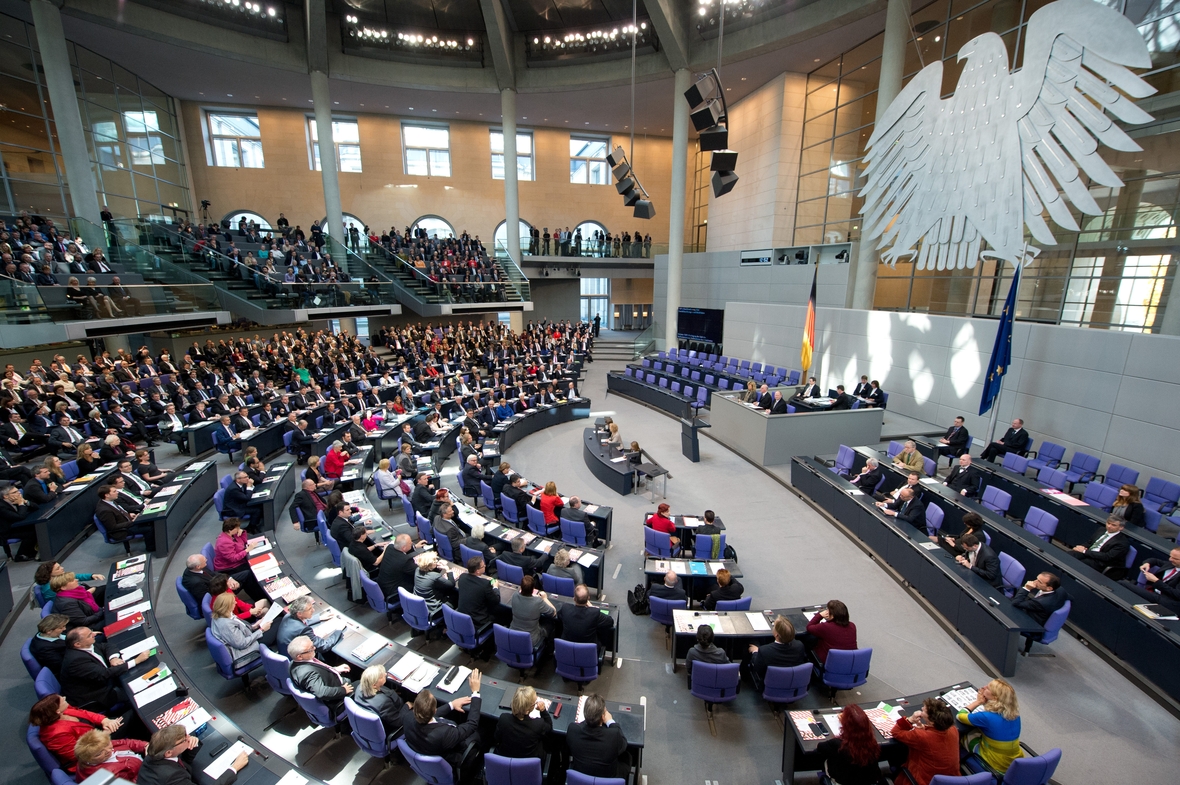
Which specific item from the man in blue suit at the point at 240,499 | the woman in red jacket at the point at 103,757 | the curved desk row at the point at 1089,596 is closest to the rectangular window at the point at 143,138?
the man in blue suit at the point at 240,499

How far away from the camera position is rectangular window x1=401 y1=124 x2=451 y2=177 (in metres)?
29.1

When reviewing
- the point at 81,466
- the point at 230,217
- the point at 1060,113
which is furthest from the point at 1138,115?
the point at 230,217

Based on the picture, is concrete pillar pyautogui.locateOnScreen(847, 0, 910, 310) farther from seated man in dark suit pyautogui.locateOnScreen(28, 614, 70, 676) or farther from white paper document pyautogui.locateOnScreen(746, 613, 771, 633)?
seated man in dark suit pyautogui.locateOnScreen(28, 614, 70, 676)

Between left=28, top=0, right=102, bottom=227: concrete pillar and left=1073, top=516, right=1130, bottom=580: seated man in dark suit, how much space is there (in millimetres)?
24219

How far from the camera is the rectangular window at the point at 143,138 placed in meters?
21.2

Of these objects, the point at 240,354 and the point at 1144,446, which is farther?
the point at 240,354

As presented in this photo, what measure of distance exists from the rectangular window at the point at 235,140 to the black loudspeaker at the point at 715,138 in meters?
26.1

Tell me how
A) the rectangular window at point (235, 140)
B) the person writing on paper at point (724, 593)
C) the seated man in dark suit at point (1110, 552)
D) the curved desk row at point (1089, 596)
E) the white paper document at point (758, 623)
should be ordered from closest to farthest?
the curved desk row at point (1089, 596) → the white paper document at point (758, 623) → the person writing on paper at point (724, 593) → the seated man in dark suit at point (1110, 552) → the rectangular window at point (235, 140)

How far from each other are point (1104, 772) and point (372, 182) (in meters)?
33.1

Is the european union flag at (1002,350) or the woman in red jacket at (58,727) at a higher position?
the european union flag at (1002,350)

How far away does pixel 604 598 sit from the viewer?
22.5ft

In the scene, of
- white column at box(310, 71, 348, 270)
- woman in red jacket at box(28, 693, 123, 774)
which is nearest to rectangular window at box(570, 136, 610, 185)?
white column at box(310, 71, 348, 270)

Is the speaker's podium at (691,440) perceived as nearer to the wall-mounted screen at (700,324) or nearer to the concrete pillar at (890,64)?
the concrete pillar at (890,64)

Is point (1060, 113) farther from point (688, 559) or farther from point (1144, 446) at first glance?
point (688, 559)
